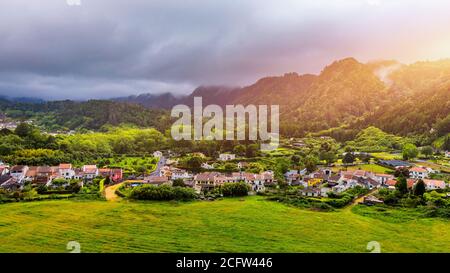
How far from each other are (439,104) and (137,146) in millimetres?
42967

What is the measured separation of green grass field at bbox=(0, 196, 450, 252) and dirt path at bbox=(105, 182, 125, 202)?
1267 millimetres

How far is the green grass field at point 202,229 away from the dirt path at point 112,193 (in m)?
1.27

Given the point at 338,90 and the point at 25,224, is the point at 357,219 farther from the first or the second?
the point at 338,90

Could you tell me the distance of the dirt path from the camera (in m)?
20.2

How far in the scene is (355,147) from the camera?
4253 cm

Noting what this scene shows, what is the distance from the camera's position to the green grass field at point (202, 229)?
1329cm

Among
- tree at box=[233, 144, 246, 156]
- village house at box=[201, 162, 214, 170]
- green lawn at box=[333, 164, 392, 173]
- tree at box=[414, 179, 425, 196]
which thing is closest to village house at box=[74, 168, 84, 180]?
village house at box=[201, 162, 214, 170]

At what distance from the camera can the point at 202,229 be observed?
15125 mm

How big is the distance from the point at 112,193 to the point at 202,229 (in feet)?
28.1

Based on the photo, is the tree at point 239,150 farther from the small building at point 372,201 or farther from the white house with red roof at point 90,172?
the small building at point 372,201

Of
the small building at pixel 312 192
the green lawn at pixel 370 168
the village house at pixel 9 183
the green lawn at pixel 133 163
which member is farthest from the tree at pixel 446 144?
the village house at pixel 9 183

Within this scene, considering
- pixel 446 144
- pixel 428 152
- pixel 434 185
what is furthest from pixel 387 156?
pixel 434 185

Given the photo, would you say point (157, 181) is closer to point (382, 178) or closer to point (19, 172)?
point (19, 172)

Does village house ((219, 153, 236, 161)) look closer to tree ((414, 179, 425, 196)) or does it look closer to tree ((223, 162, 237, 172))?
tree ((223, 162, 237, 172))
